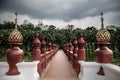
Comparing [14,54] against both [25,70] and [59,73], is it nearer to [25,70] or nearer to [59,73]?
[25,70]

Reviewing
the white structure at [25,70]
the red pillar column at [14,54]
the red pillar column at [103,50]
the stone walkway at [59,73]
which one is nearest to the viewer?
the red pillar column at [103,50]

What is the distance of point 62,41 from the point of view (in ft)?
208

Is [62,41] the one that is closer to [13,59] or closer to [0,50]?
[0,50]

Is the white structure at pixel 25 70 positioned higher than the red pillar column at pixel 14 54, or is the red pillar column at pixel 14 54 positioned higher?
the red pillar column at pixel 14 54

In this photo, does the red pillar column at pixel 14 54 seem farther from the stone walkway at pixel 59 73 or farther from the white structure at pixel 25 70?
the stone walkway at pixel 59 73

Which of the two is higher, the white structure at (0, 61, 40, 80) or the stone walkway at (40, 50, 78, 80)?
the white structure at (0, 61, 40, 80)

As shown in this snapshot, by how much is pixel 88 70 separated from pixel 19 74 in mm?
1539

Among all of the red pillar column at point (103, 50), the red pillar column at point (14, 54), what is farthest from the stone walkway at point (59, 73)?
the red pillar column at point (103, 50)

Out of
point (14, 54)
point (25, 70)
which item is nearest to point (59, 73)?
point (25, 70)

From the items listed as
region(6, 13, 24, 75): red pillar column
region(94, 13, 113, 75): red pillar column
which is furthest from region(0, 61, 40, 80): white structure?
region(94, 13, 113, 75): red pillar column

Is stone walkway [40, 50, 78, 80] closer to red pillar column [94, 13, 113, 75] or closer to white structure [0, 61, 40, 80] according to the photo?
white structure [0, 61, 40, 80]

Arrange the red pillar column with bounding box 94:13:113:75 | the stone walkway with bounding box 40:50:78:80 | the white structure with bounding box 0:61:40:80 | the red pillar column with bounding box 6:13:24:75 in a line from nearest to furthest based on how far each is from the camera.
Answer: the red pillar column with bounding box 94:13:113:75, the red pillar column with bounding box 6:13:24:75, the white structure with bounding box 0:61:40:80, the stone walkway with bounding box 40:50:78:80

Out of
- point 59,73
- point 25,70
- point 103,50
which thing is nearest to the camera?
point 103,50

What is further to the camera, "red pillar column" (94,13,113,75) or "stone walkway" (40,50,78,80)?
"stone walkway" (40,50,78,80)
